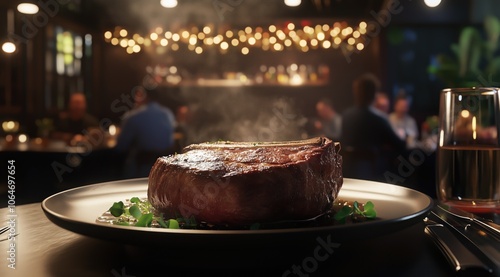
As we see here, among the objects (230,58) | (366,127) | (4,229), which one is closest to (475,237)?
(4,229)

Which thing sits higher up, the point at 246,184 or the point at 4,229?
the point at 246,184

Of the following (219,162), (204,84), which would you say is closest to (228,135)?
(204,84)

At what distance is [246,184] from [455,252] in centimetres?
41

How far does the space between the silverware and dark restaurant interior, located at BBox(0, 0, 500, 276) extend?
22.5 feet

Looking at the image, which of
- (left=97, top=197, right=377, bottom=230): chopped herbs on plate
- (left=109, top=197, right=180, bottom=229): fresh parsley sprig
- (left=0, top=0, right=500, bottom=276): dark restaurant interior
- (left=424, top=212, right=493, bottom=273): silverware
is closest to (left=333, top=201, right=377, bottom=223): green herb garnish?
(left=97, top=197, right=377, bottom=230): chopped herbs on plate

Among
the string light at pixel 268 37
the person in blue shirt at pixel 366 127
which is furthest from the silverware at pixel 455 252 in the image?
the string light at pixel 268 37

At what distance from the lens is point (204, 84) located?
9469 millimetres

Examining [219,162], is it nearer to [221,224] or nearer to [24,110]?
[221,224]

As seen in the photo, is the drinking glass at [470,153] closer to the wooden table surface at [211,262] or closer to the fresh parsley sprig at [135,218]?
the wooden table surface at [211,262]

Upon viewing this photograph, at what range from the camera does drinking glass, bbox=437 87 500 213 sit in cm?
135

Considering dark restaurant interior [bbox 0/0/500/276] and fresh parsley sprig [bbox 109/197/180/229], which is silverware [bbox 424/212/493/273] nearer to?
fresh parsley sprig [bbox 109/197/180/229]

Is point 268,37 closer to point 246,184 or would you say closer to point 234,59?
point 234,59

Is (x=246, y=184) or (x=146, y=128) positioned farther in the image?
(x=146, y=128)

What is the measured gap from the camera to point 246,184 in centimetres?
99
